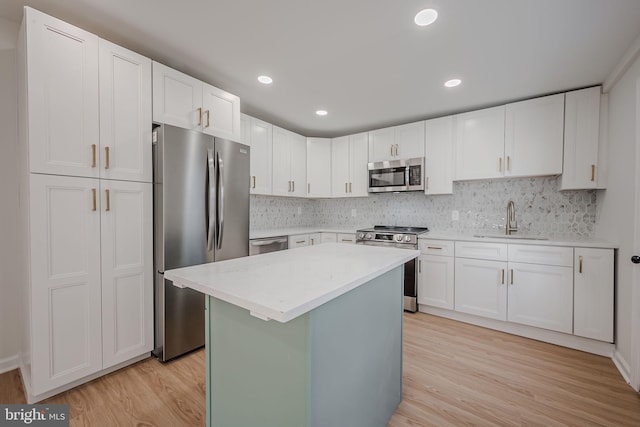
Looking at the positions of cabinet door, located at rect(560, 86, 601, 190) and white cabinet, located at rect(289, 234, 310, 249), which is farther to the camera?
white cabinet, located at rect(289, 234, 310, 249)

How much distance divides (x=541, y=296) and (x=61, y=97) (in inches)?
165

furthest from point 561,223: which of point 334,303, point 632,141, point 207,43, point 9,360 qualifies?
point 9,360

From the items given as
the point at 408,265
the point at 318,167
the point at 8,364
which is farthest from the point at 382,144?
the point at 8,364

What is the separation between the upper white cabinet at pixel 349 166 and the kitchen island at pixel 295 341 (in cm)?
260

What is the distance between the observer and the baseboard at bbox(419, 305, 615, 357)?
7.59 ft

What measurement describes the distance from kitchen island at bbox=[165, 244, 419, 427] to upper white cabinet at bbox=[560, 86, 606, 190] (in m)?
2.41

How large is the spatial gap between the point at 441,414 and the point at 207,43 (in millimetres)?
3036

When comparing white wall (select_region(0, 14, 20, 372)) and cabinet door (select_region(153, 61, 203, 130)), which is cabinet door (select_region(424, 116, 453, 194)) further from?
white wall (select_region(0, 14, 20, 372))

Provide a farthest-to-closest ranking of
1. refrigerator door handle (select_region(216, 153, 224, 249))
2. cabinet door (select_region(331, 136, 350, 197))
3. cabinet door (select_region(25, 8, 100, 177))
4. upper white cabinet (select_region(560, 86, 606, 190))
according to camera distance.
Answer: cabinet door (select_region(331, 136, 350, 197)) < upper white cabinet (select_region(560, 86, 606, 190)) < refrigerator door handle (select_region(216, 153, 224, 249)) < cabinet door (select_region(25, 8, 100, 177))

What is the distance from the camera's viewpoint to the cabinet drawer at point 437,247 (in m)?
3.01

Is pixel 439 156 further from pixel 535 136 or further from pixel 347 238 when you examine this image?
pixel 347 238

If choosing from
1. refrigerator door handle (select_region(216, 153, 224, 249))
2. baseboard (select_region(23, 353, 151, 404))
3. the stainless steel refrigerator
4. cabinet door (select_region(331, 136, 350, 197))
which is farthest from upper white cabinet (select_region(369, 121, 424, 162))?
baseboard (select_region(23, 353, 151, 404))

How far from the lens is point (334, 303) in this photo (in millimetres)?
1061

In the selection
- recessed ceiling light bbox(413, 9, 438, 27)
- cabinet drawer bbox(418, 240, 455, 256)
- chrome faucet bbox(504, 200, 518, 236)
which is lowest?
cabinet drawer bbox(418, 240, 455, 256)
